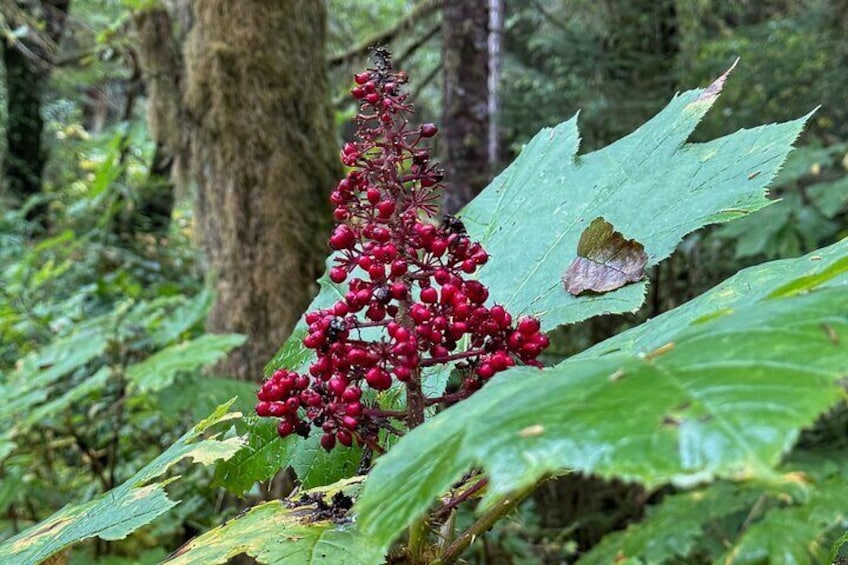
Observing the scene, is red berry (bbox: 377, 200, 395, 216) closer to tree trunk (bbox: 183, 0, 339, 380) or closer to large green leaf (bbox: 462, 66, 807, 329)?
large green leaf (bbox: 462, 66, 807, 329)

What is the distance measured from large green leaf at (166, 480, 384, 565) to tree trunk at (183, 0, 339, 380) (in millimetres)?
2167

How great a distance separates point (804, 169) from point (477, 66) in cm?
196

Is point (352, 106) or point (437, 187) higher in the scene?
point (352, 106)

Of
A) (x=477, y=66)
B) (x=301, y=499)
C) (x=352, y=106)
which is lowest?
(x=301, y=499)

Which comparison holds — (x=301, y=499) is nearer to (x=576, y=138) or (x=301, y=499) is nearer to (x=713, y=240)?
(x=576, y=138)

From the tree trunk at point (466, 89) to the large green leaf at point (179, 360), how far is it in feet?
6.08

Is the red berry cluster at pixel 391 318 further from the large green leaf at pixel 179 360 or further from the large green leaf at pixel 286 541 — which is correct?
the large green leaf at pixel 179 360

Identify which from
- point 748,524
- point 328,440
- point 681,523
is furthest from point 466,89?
point 328,440

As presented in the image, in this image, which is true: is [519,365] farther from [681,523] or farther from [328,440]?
[681,523]

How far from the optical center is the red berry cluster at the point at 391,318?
2.65 ft

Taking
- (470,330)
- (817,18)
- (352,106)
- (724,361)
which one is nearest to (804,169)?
(817,18)

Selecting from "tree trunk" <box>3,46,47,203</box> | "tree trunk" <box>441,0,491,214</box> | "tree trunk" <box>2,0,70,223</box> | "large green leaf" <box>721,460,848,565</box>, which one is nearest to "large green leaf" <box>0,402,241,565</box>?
"large green leaf" <box>721,460,848,565</box>

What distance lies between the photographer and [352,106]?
6816mm

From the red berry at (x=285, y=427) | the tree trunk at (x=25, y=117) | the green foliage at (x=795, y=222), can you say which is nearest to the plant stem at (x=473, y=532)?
the red berry at (x=285, y=427)
